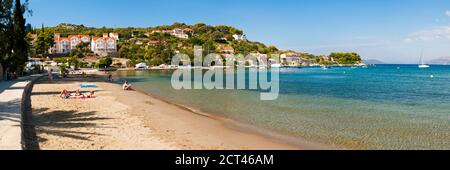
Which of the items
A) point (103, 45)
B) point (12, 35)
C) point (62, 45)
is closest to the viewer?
point (12, 35)

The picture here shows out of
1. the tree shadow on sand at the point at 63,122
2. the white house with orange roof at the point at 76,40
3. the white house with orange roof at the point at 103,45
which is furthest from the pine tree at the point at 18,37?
the white house with orange roof at the point at 76,40

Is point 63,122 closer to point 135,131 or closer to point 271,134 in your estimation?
point 135,131

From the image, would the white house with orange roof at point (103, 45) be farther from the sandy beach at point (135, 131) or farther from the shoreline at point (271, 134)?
the shoreline at point (271, 134)

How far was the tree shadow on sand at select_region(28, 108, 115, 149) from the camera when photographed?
37.9ft

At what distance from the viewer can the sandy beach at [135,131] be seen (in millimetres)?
10516

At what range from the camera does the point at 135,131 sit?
41.0 feet

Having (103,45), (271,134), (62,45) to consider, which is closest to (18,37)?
(271,134)

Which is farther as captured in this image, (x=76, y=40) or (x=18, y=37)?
(x=76, y=40)

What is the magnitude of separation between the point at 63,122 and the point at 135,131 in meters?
3.50
